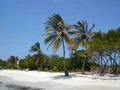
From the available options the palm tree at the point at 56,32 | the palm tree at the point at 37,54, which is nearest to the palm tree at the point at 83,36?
the palm tree at the point at 56,32

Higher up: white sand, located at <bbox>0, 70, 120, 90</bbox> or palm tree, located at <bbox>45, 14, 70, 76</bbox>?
palm tree, located at <bbox>45, 14, 70, 76</bbox>

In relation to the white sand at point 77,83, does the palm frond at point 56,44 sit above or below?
above

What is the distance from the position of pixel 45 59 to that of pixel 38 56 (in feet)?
6.85

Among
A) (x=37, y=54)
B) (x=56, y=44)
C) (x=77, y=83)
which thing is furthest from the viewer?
(x=37, y=54)

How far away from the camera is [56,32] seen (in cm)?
2953

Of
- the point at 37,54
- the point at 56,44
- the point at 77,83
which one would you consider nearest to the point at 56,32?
the point at 56,44

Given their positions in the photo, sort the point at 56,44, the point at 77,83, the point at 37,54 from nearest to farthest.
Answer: the point at 77,83, the point at 56,44, the point at 37,54

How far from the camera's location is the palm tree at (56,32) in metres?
29.2

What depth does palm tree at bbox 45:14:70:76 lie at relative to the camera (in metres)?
29.2

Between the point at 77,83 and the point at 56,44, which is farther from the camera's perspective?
the point at 56,44

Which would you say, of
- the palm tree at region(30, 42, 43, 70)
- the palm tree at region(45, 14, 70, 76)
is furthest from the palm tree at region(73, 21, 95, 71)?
the palm tree at region(30, 42, 43, 70)

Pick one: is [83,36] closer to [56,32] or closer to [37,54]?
[56,32]

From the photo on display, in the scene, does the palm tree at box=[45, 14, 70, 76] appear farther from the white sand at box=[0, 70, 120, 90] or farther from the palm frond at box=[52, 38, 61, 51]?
the white sand at box=[0, 70, 120, 90]

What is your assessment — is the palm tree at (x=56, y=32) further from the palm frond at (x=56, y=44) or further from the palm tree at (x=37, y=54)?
the palm tree at (x=37, y=54)
